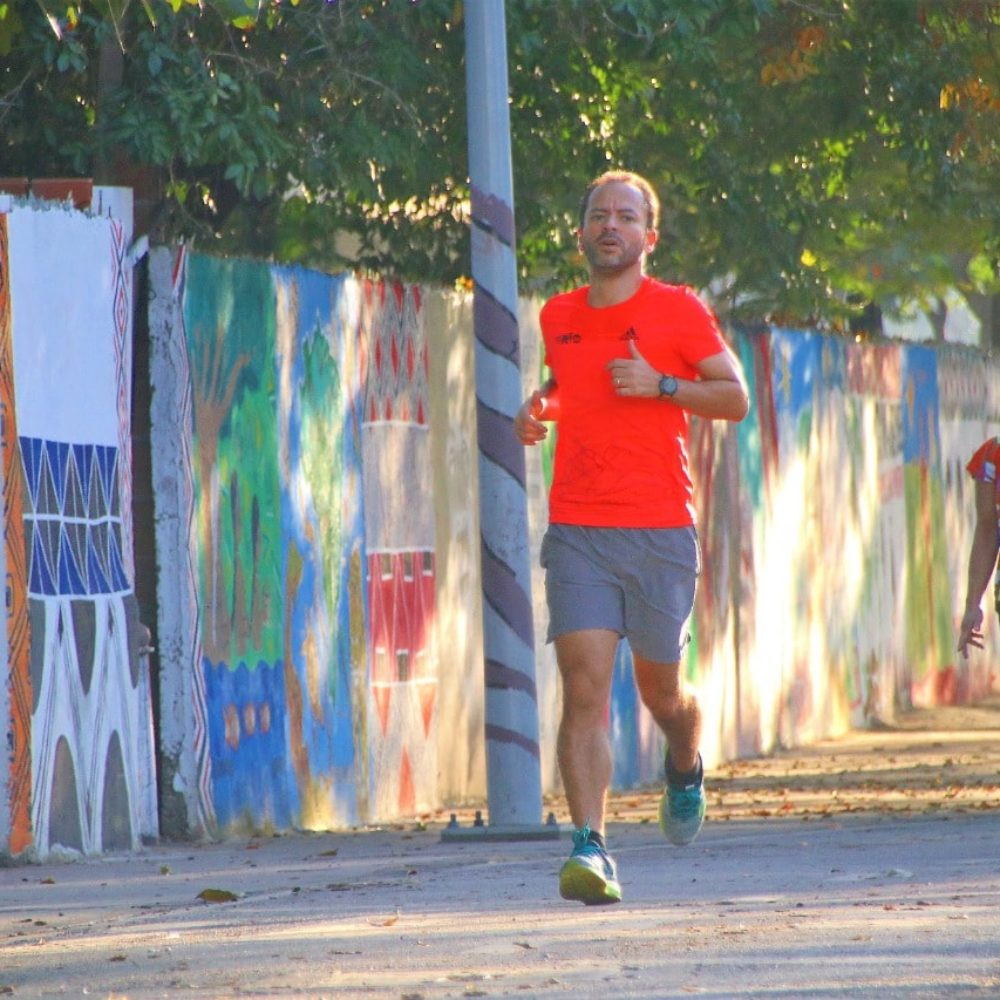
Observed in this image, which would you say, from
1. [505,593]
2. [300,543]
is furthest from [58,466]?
[505,593]

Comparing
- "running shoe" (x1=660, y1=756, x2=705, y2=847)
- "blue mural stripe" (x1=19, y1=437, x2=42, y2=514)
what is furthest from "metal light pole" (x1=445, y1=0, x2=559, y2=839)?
"running shoe" (x1=660, y1=756, x2=705, y2=847)

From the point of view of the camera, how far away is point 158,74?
11.5 metres

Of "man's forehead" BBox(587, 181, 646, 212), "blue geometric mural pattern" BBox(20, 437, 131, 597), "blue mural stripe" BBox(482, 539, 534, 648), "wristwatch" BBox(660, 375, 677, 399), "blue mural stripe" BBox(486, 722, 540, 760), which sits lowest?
"blue mural stripe" BBox(486, 722, 540, 760)

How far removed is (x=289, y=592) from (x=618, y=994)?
5.27 metres

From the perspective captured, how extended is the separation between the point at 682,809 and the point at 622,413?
1.41 metres

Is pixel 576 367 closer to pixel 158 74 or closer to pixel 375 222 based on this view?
pixel 158 74

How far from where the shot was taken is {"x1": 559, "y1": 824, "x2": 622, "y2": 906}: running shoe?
727cm

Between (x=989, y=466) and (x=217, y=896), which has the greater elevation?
(x=989, y=466)

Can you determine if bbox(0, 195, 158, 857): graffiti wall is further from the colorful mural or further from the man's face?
the man's face

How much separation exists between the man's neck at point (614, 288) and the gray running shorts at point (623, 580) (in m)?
0.63

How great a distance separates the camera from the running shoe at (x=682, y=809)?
8.08m

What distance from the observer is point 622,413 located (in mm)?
7352

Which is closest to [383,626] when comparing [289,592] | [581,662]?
[289,592]

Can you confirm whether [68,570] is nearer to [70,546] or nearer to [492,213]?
[70,546]
